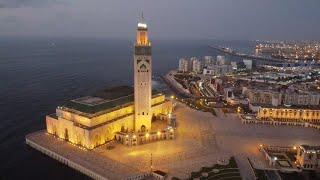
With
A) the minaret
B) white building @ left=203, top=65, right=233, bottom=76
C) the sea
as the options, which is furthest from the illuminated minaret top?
white building @ left=203, top=65, right=233, bottom=76

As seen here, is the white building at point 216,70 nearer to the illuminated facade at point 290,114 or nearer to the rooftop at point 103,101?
the illuminated facade at point 290,114

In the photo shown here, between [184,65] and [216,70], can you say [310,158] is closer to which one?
[216,70]

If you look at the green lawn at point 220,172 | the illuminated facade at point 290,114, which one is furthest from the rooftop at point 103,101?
the illuminated facade at point 290,114

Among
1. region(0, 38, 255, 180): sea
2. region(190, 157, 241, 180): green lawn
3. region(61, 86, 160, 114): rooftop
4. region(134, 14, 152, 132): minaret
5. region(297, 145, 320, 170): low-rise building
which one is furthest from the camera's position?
region(134, 14, 152, 132): minaret

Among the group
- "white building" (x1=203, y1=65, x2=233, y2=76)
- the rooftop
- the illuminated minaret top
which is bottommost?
"white building" (x1=203, y1=65, x2=233, y2=76)

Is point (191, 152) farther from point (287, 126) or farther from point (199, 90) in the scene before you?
point (199, 90)

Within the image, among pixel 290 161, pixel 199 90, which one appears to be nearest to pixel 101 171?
pixel 290 161

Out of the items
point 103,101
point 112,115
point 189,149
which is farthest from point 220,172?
point 103,101

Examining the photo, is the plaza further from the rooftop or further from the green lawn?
the rooftop
